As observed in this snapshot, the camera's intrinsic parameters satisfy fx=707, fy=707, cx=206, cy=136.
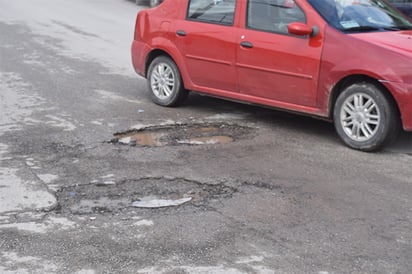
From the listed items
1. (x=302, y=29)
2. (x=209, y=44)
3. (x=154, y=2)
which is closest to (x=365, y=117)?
(x=302, y=29)

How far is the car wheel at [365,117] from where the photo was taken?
6.83 metres

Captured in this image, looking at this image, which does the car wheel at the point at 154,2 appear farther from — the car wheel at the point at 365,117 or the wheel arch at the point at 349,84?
the car wheel at the point at 365,117

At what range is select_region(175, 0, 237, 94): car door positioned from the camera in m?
8.03

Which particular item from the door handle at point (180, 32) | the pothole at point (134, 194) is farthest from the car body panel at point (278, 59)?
the pothole at point (134, 194)

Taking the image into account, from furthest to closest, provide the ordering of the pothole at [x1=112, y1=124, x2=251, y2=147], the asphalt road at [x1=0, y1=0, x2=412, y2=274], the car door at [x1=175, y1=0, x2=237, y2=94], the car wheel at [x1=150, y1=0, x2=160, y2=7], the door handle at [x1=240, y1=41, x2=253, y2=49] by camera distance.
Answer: the car wheel at [x1=150, y1=0, x2=160, y2=7], the car door at [x1=175, y1=0, x2=237, y2=94], the door handle at [x1=240, y1=41, x2=253, y2=49], the pothole at [x1=112, y1=124, x2=251, y2=147], the asphalt road at [x1=0, y1=0, x2=412, y2=274]

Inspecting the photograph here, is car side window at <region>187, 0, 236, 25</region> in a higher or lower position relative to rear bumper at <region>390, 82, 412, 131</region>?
higher

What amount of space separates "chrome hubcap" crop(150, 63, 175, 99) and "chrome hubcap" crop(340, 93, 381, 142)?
8.43 ft

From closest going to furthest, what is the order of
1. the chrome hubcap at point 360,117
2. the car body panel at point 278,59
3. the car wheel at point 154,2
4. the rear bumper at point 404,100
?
1. the rear bumper at point 404,100
2. the car body panel at point 278,59
3. the chrome hubcap at point 360,117
4. the car wheel at point 154,2

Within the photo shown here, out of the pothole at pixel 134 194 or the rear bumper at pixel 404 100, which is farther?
the rear bumper at pixel 404 100

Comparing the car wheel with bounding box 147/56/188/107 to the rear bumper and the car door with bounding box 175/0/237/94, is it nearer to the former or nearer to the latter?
the car door with bounding box 175/0/237/94

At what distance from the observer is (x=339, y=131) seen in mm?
7219

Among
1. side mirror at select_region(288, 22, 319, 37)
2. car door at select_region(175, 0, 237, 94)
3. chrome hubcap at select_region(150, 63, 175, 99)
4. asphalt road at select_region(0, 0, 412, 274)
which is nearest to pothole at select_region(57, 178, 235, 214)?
asphalt road at select_region(0, 0, 412, 274)

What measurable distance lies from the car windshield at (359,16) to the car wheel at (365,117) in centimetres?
71

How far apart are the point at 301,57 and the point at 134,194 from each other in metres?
2.53
